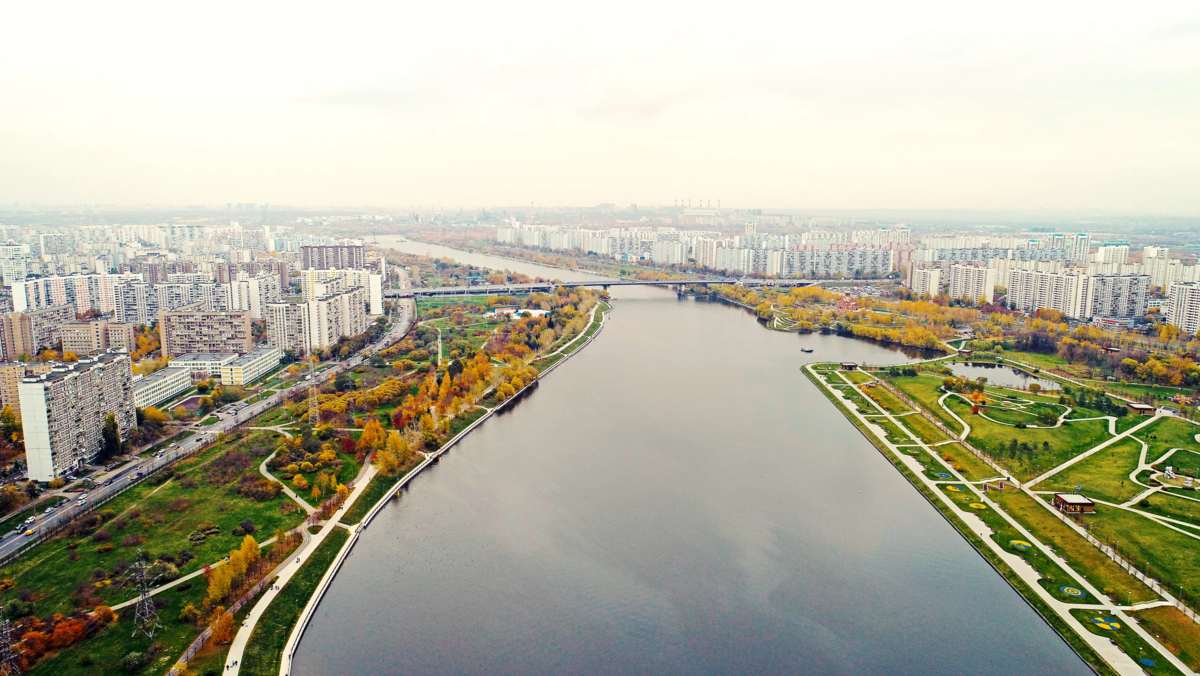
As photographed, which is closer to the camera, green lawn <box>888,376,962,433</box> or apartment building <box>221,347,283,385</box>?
green lawn <box>888,376,962,433</box>

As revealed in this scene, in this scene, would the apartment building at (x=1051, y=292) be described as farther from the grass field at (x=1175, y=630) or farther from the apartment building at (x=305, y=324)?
the apartment building at (x=305, y=324)

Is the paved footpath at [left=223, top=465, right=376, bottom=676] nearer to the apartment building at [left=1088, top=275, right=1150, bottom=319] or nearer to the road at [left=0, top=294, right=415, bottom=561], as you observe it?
the road at [left=0, top=294, right=415, bottom=561]

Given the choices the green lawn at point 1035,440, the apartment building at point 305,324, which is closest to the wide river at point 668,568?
the green lawn at point 1035,440

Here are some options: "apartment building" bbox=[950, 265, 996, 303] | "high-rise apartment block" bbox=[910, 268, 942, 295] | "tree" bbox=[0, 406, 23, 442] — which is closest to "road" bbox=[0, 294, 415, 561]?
"tree" bbox=[0, 406, 23, 442]

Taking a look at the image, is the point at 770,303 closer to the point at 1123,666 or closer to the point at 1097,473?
the point at 1097,473

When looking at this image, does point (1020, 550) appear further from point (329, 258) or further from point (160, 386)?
point (329, 258)

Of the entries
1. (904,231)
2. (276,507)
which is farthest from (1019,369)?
(904,231)
